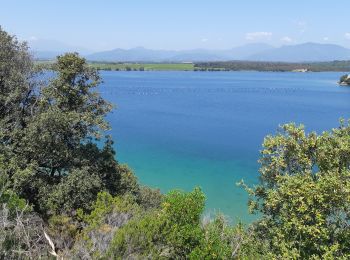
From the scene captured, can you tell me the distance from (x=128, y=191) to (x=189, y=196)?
957 centimetres

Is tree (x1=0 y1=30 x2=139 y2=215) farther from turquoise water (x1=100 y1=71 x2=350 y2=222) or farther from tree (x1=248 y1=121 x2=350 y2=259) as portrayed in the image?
turquoise water (x1=100 y1=71 x2=350 y2=222)

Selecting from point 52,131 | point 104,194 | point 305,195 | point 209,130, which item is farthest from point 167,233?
point 209,130

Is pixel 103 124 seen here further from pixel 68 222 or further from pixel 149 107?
pixel 149 107

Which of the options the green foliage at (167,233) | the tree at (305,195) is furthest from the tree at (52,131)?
the tree at (305,195)

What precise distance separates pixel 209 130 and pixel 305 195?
186 ft

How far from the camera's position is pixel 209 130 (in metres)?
68.5

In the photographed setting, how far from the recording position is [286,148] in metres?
13.9

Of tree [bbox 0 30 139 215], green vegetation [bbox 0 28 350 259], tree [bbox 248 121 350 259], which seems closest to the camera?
tree [bbox 248 121 350 259]

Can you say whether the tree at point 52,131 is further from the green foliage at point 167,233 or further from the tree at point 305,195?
the tree at point 305,195

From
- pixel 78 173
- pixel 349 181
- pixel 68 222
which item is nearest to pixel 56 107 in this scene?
pixel 78 173

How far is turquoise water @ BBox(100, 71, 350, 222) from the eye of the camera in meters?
41.2

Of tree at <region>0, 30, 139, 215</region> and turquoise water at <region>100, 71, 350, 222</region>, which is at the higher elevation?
tree at <region>0, 30, 139, 215</region>

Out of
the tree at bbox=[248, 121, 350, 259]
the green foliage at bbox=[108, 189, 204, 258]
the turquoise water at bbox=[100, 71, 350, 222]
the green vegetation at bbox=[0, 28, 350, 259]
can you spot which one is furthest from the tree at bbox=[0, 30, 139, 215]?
the turquoise water at bbox=[100, 71, 350, 222]

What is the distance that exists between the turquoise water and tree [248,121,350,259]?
12.2 m
